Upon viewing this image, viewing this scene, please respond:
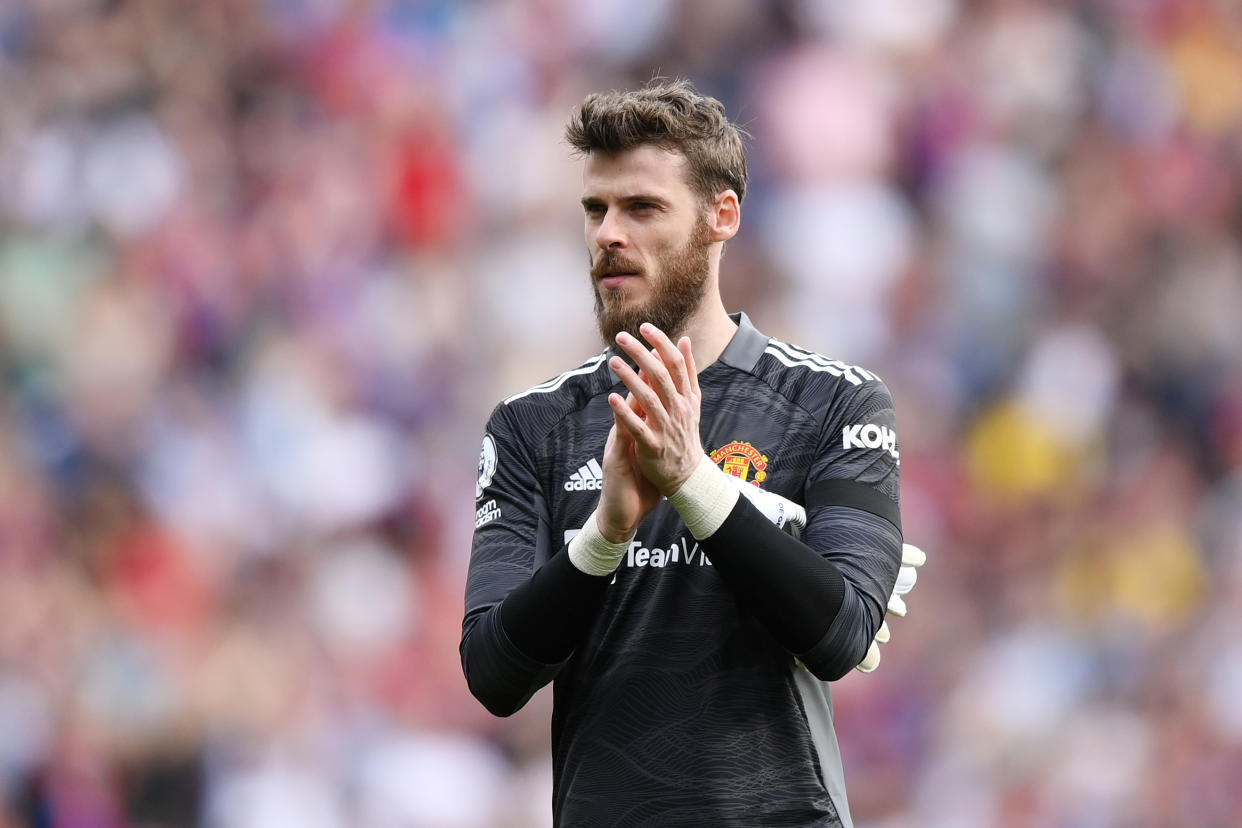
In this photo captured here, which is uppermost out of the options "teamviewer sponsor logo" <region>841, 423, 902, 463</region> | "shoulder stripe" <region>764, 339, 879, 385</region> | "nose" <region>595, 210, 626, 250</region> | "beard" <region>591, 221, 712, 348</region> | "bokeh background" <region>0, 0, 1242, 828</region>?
"bokeh background" <region>0, 0, 1242, 828</region>

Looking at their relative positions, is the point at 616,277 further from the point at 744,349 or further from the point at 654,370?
the point at 654,370

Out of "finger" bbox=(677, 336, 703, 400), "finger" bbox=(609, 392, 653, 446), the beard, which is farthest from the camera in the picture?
the beard

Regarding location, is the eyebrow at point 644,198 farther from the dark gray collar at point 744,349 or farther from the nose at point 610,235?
the dark gray collar at point 744,349

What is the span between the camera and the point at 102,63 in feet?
33.3

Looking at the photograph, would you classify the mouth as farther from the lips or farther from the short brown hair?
the short brown hair

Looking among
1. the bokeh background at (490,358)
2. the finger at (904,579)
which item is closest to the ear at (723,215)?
the finger at (904,579)

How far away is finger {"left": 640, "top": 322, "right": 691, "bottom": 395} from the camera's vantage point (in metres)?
3.10

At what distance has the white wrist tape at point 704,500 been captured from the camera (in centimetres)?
310

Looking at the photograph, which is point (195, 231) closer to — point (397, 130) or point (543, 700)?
point (397, 130)

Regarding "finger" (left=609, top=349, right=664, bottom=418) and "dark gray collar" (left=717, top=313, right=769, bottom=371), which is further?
"dark gray collar" (left=717, top=313, right=769, bottom=371)

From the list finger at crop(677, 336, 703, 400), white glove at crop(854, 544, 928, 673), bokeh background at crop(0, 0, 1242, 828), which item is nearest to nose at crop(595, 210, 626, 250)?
finger at crop(677, 336, 703, 400)

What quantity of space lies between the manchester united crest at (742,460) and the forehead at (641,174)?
0.52 m

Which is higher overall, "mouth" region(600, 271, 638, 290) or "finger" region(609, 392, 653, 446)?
"mouth" region(600, 271, 638, 290)

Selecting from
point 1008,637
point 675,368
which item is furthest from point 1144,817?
point 675,368
